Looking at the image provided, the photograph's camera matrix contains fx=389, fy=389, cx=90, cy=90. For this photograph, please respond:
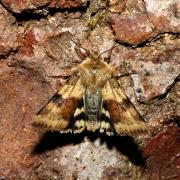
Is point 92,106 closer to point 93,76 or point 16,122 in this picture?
point 93,76

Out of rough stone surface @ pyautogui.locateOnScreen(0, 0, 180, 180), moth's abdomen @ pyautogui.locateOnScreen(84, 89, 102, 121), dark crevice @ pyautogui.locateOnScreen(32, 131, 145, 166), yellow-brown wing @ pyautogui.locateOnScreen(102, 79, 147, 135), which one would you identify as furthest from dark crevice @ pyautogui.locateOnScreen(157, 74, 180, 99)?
moth's abdomen @ pyautogui.locateOnScreen(84, 89, 102, 121)

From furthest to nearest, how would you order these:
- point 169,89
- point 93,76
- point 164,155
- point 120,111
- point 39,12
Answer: point 93,76 → point 120,111 → point 164,155 → point 169,89 → point 39,12

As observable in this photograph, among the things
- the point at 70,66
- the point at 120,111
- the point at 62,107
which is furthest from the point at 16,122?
the point at 120,111

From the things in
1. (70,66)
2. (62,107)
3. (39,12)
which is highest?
(39,12)

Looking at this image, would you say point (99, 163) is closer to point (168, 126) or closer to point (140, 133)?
→ point (140, 133)

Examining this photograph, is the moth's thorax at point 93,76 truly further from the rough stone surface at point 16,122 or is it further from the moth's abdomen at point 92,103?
the rough stone surface at point 16,122

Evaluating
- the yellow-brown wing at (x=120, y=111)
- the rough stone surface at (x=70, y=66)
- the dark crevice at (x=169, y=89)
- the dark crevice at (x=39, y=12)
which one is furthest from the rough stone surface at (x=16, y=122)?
the dark crevice at (x=169, y=89)
